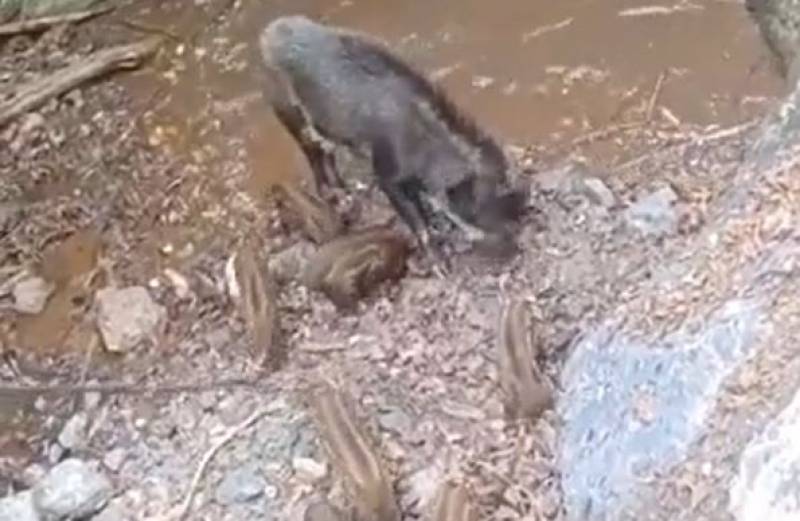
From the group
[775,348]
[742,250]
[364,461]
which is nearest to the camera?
[775,348]

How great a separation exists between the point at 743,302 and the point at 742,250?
12 centimetres

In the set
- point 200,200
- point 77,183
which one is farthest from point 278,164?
point 77,183

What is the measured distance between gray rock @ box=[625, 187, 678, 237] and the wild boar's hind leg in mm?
620

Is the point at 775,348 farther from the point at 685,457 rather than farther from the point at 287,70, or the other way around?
the point at 287,70

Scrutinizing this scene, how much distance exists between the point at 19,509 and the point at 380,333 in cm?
75

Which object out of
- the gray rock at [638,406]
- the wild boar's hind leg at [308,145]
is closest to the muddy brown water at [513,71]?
the wild boar's hind leg at [308,145]

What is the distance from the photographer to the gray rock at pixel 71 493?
10.5ft

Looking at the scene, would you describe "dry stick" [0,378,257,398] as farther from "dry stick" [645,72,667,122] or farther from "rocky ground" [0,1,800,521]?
"dry stick" [645,72,667,122]

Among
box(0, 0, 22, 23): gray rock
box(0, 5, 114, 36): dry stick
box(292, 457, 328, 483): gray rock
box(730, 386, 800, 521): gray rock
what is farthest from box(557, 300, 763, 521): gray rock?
box(0, 0, 22, 23): gray rock

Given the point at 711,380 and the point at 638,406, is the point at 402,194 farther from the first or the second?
the point at 711,380

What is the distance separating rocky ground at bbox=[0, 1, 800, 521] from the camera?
2.68 meters

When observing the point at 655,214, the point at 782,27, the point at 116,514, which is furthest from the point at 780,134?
the point at 116,514

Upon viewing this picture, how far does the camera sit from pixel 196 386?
11.2 feet

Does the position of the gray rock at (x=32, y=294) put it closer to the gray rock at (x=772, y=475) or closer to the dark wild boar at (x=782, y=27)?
the dark wild boar at (x=782, y=27)
